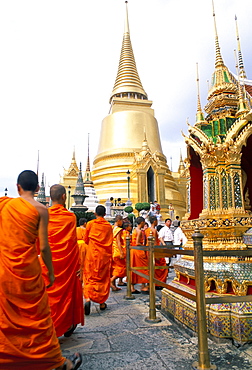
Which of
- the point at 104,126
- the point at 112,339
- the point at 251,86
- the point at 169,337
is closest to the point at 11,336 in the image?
the point at 112,339

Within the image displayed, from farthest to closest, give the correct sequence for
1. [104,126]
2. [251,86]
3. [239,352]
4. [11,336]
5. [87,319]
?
[104,126]
[251,86]
[87,319]
[239,352]
[11,336]

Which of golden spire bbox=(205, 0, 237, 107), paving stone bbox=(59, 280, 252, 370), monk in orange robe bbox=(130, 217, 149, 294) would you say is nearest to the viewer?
paving stone bbox=(59, 280, 252, 370)

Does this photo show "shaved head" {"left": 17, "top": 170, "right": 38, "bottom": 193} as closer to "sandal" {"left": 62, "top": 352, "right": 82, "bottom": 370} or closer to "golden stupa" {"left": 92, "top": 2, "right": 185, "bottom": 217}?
"sandal" {"left": 62, "top": 352, "right": 82, "bottom": 370}

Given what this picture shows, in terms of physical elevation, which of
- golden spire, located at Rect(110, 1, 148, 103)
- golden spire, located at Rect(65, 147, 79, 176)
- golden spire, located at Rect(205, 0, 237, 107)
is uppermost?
golden spire, located at Rect(110, 1, 148, 103)

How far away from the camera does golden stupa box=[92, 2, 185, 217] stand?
22.4 metres

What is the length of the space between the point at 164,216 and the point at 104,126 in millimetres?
11921

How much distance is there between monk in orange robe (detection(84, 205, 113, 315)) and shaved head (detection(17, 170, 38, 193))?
8.28 feet

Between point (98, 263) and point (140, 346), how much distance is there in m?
1.89

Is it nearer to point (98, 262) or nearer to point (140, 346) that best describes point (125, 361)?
point (140, 346)

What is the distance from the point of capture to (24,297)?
216 cm

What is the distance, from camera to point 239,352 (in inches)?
108

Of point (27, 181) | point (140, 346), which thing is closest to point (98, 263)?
point (140, 346)

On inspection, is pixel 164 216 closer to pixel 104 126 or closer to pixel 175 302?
pixel 104 126

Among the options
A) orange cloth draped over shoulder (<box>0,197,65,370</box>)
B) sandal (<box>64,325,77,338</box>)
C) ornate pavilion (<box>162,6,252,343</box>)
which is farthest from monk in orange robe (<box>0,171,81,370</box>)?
ornate pavilion (<box>162,6,252,343</box>)
